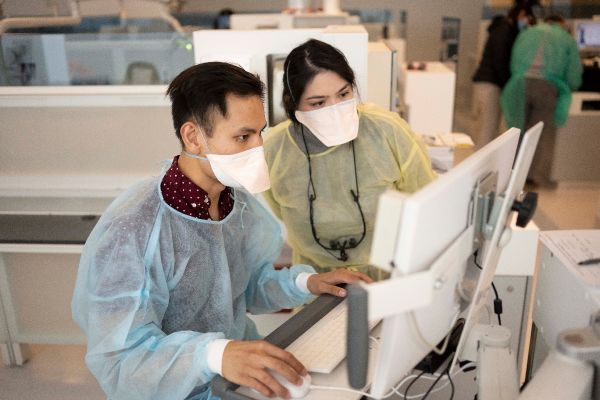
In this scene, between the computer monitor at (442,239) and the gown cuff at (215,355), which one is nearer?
the computer monitor at (442,239)

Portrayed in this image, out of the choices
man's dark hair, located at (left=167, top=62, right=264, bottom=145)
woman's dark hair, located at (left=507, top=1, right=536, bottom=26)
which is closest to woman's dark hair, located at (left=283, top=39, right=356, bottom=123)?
man's dark hair, located at (left=167, top=62, right=264, bottom=145)

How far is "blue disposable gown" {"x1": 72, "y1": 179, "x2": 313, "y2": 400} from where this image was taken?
0.97 metres

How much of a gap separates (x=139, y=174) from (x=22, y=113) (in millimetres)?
545

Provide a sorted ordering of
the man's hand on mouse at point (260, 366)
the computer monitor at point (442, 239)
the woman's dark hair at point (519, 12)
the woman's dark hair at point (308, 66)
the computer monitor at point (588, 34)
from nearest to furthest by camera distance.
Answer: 1. the computer monitor at point (442, 239)
2. the man's hand on mouse at point (260, 366)
3. the woman's dark hair at point (308, 66)
4. the woman's dark hair at point (519, 12)
5. the computer monitor at point (588, 34)

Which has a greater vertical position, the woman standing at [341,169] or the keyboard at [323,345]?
the woman standing at [341,169]

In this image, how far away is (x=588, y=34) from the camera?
4707 millimetres

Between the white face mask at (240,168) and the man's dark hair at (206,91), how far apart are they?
6 centimetres

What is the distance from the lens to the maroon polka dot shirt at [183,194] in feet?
3.59

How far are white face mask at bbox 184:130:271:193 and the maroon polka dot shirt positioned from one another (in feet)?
0.15

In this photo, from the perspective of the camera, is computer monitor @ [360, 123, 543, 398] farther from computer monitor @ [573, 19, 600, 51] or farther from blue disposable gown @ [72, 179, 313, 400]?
computer monitor @ [573, 19, 600, 51]

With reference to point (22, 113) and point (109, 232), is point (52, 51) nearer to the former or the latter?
point (22, 113)

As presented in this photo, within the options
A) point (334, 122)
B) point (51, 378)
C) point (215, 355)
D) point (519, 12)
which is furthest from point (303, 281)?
point (519, 12)

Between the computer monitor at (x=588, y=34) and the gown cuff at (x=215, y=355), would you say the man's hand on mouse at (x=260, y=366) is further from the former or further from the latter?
the computer monitor at (x=588, y=34)

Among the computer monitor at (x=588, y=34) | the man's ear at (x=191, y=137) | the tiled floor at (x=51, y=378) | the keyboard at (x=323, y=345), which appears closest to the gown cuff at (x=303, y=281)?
the keyboard at (x=323, y=345)
